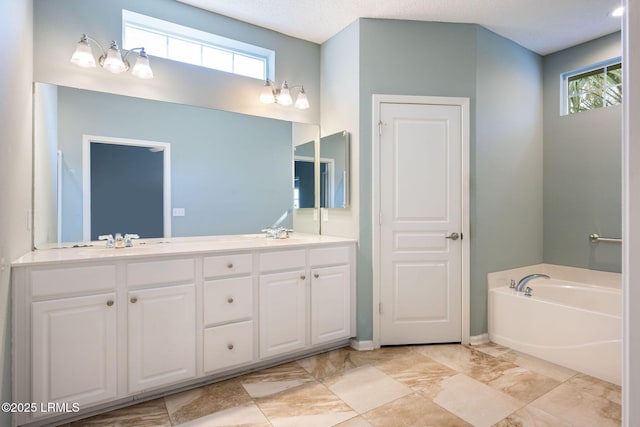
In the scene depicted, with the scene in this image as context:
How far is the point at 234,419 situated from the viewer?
184cm

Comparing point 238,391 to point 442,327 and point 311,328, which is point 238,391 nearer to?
point 311,328

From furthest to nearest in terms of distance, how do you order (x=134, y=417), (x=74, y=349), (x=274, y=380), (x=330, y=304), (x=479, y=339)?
(x=479, y=339) → (x=330, y=304) → (x=274, y=380) → (x=134, y=417) → (x=74, y=349)

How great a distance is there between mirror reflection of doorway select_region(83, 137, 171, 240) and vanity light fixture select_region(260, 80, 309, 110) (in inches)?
35.8

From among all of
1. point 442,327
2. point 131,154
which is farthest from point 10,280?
point 442,327

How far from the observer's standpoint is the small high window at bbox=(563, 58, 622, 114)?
10.2ft

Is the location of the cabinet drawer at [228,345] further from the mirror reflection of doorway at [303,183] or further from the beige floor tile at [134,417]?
the mirror reflection of doorway at [303,183]

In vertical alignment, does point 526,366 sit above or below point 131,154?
below

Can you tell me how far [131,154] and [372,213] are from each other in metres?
1.83

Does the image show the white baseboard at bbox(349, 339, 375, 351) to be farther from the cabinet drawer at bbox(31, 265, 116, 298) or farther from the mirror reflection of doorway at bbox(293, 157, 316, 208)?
the cabinet drawer at bbox(31, 265, 116, 298)

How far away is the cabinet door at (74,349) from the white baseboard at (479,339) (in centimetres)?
259

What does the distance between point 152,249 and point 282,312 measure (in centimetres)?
97

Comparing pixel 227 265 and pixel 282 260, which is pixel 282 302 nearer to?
pixel 282 260

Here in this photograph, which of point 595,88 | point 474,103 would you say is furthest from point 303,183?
point 595,88

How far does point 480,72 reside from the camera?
9.59 ft
